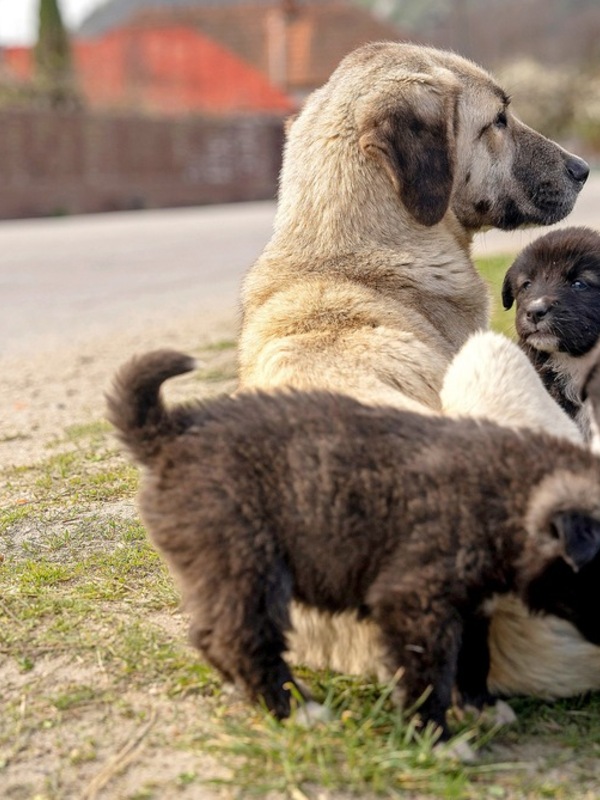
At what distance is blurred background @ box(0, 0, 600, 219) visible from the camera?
31641mm

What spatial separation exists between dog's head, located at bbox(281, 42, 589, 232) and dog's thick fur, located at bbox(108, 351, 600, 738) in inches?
63.2

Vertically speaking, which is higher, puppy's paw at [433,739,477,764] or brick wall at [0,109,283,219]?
puppy's paw at [433,739,477,764]

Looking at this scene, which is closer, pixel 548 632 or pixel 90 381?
pixel 548 632

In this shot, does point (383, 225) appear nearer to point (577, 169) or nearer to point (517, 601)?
point (577, 169)

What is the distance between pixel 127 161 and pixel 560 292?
98.3 feet

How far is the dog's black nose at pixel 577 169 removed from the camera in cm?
565

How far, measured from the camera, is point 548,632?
132 inches

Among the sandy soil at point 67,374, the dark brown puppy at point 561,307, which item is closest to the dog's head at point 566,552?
the dark brown puppy at point 561,307

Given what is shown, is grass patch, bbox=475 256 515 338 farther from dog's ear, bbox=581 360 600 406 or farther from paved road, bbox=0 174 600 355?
dog's ear, bbox=581 360 600 406

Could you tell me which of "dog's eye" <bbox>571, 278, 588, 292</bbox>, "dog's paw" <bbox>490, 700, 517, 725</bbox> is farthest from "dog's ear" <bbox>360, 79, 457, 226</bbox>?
"dog's paw" <bbox>490, 700, 517, 725</bbox>

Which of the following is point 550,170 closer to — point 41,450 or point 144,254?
point 41,450

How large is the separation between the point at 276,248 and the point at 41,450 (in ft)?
8.50

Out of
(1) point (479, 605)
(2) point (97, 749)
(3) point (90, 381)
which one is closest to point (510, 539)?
(1) point (479, 605)

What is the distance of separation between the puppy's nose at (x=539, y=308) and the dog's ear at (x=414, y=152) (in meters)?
0.83
